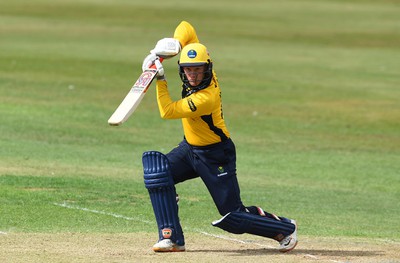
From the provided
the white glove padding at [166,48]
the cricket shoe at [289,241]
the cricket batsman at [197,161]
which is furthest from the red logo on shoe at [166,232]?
the white glove padding at [166,48]

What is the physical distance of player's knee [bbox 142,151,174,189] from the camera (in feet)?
34.7

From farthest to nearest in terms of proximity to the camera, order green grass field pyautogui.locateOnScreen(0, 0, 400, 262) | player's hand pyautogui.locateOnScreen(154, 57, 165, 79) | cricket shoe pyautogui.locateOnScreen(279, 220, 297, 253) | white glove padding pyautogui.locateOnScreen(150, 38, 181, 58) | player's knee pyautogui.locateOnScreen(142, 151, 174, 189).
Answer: green grass field pyautogui.locateOnScreen(0, 0, 400, 262), cricket shoe pyautogui.locateOnScreen(279, 220, 297, 253), white glove padding pyautogui.locateOnScreen(150, 38, 181, 58), player's knee pyautogui.locateOnScreen(142, 151, 174, 189), player's hand pyautogui.locateOnScreen(154, 57, 165, 79)

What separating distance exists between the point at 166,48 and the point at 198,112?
0.81 meters

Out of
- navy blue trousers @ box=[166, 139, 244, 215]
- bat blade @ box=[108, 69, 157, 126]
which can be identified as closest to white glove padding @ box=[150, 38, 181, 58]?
bat blade @ box=[108, 69, 157, 126]

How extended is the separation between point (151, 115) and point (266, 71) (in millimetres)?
9623

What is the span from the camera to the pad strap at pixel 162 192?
34.8 ft

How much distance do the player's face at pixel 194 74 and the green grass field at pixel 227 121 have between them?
7.48 ft

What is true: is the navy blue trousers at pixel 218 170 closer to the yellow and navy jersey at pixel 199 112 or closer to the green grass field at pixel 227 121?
the yellow and navy jersey at pixel 199 112

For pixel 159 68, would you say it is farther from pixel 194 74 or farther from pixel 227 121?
pixel 227 121

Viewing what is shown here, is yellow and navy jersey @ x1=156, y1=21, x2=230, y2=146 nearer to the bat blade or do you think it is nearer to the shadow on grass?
the bat blade

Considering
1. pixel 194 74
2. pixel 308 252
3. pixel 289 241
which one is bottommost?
pixel 308 252

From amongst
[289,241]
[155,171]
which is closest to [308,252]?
[289,241]

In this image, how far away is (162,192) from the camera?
34.9ft

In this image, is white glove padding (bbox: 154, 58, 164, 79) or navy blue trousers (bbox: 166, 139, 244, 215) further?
navy blue trousers (bbox: 166, 139, 244, 215)
